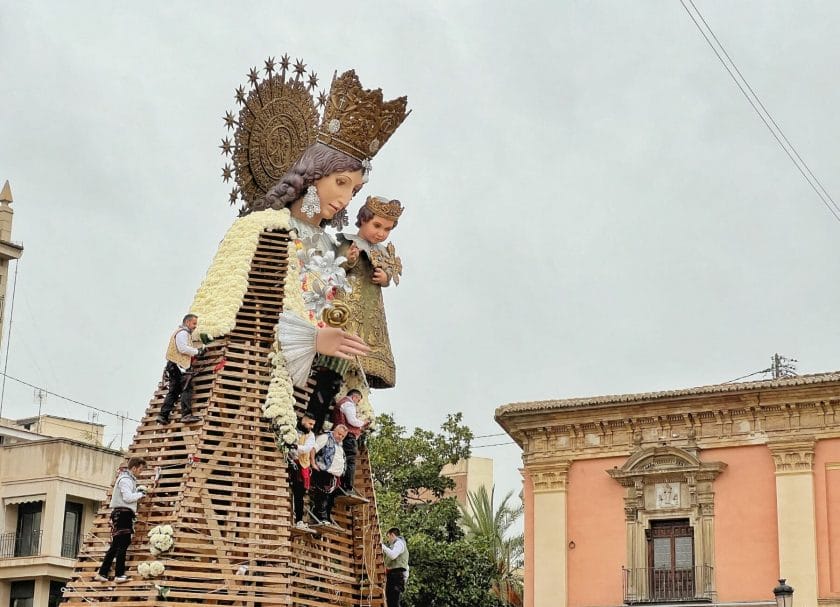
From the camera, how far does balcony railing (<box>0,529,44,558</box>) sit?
1383 inches

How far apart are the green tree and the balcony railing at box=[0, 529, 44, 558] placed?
8.16 m

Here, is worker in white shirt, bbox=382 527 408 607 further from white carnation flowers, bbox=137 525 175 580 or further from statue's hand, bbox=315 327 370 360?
white carnation flowers, bbox=137 525 175 580

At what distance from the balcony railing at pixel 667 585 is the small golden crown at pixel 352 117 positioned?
1660 centimetres

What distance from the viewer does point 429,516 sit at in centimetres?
3425

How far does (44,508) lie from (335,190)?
66.7ft

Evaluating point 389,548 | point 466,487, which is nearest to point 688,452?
point 389,548

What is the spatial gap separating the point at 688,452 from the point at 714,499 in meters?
1.11

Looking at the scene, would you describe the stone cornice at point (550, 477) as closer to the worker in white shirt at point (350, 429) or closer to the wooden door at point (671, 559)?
the wooden door at point (671, 559)

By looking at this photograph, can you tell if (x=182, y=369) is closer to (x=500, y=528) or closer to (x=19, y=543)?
(x=19, y=543)

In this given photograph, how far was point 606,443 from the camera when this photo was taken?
32812mm

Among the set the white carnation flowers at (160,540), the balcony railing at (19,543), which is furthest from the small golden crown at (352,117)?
the balcony railing at (19,543)

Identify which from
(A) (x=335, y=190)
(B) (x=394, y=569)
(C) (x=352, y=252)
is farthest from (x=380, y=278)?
(B) (x=394, y=569)

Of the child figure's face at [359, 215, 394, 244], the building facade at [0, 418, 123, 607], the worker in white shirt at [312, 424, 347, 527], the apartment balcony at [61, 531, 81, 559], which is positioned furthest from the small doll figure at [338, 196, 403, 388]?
the apartment balcony at [61, 531, 81, 559]

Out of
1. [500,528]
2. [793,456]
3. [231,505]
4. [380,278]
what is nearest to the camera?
[231,505]
